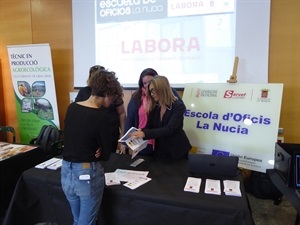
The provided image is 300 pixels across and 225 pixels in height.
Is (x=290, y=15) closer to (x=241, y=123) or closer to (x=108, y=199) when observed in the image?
(x=241, y=123)

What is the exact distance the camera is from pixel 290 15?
267cm

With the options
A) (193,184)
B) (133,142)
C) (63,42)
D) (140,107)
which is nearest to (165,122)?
(133,142)

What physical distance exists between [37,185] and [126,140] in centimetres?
69

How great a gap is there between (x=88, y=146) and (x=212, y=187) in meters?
0.77

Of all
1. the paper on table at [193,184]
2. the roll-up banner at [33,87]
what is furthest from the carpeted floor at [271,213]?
the roll-up banner at [33,87]

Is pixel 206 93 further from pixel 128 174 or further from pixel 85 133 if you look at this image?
pixel 85 133

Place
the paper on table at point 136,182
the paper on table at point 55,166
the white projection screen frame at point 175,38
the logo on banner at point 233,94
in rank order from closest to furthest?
the paper on table at point 136,182
the paper on table at point 55,166
the logo on banner at point 233,94
the white projection screen frame at point 175,38

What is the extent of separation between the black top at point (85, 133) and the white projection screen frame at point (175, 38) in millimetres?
1916

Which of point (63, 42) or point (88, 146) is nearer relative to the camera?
point (88, 146)

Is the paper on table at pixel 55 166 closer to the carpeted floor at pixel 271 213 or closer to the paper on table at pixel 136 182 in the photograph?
the paper on table at pixel 136 182

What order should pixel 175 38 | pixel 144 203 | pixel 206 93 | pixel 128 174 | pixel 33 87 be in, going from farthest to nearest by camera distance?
pixel 33 87, pixel 175 38, pixel 206 93, pixel 128 174, pixel 144 203

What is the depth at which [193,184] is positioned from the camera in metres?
1.50

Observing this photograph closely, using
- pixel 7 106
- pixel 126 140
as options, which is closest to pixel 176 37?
pixel 126 140

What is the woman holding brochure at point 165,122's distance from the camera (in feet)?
6.09
